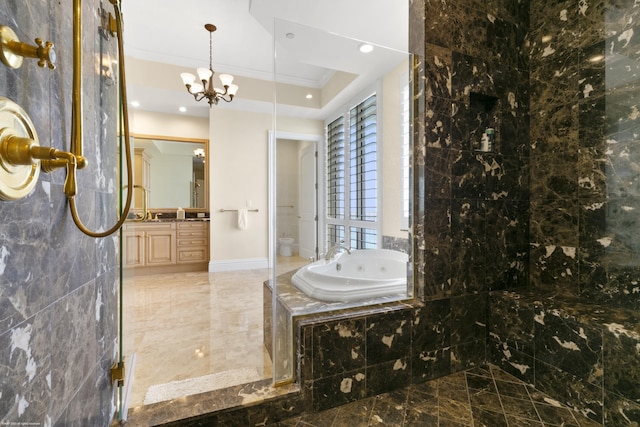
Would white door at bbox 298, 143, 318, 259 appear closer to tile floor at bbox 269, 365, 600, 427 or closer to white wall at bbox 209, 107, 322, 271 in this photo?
tile floor at bbox 269, 365, 600, 427

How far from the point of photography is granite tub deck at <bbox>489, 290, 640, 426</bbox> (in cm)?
122

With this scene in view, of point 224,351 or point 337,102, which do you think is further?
point 337,102

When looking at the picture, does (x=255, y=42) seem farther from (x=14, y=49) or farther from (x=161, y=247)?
(x=14, y=49)

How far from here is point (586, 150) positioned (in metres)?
1.72

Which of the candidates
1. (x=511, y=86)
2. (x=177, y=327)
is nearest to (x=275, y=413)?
(x=177, y=327)

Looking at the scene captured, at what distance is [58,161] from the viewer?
0.65m

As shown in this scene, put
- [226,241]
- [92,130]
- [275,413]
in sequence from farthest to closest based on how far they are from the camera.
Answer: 1. [226,241]
2. [275,413]
3. [92,130]

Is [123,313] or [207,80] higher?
[207,80]

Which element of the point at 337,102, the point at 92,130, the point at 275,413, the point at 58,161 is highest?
the point at 337,102

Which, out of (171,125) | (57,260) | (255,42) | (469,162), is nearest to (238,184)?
(171,125)

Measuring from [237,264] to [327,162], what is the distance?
3.40 m

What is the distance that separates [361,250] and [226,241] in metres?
3.33

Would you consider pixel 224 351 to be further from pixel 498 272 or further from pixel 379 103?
pixel 379 103

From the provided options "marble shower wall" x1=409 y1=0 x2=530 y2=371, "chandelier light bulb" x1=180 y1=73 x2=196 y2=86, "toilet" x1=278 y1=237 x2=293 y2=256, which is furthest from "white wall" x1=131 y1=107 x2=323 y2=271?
"marble shower wall" x1=409 y1=0 x2=530 y2=371
